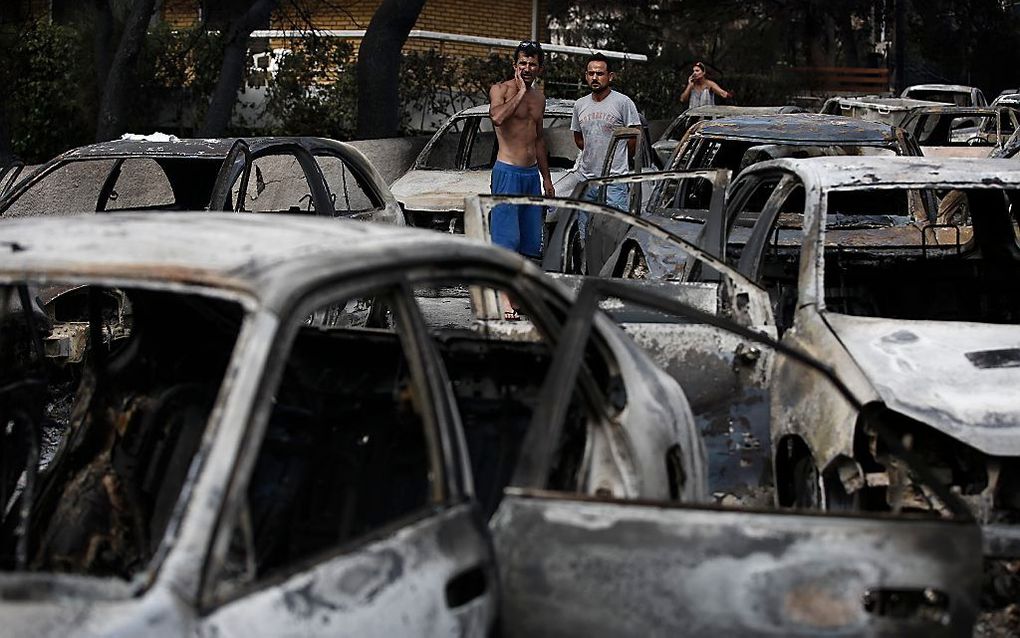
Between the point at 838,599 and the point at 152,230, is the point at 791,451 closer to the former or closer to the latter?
the point at 838,599

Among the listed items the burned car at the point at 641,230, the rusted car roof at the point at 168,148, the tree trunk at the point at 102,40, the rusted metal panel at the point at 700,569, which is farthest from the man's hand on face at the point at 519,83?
the tree trunk at the point at 102,40

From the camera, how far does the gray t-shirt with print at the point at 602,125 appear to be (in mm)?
12648

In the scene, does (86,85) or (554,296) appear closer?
(554,296)

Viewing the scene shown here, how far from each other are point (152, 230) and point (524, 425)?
54.8 inches

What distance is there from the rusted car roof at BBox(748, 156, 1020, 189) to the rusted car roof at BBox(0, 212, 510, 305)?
2.82 metres

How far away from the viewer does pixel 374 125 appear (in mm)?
19859

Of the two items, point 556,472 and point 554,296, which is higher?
point 554,296

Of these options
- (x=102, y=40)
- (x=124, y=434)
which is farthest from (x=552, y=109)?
(x=124, y=434)

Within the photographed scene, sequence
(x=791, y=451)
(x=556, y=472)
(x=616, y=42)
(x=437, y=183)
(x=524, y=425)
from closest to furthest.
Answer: (x=556, y=472) → (x=524, y=425) → (x=791, y=451) → (x=437, y=183) → (x=616, y=42)

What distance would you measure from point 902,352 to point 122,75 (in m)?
13.6

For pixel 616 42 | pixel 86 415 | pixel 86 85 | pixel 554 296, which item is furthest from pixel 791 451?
pixel 616 42

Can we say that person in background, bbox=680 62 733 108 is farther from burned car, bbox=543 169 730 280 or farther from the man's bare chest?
the man's bare chest

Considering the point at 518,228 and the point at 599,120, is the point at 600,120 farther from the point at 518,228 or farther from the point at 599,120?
the point at 518,228

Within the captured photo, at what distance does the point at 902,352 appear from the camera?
5633 millimetres
